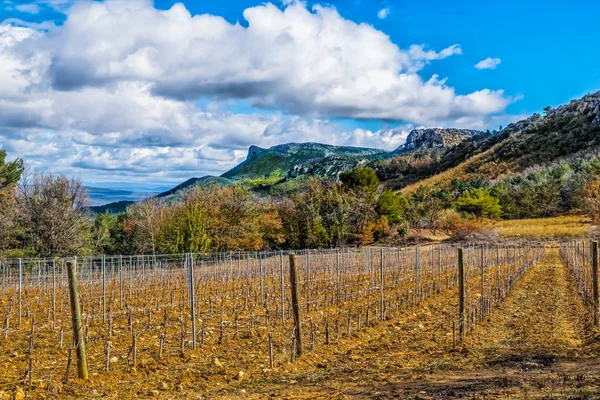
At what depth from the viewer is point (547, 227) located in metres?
47.5

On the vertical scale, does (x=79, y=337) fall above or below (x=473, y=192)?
below

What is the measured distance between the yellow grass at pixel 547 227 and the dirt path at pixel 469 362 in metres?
33.9

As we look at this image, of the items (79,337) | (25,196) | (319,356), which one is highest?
(25,196)

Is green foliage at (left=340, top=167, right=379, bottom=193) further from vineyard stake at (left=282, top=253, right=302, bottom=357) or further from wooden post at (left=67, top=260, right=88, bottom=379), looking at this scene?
wooden post at (left=67, top=260, right=88, bottom=379)

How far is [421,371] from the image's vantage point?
8273 mm

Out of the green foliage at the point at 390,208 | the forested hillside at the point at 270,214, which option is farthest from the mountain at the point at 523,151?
the green foliage at the point at 390,208

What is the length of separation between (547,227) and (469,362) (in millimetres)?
43061

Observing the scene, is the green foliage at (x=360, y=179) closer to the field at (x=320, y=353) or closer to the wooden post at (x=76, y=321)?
the field at (x=320, y=353)

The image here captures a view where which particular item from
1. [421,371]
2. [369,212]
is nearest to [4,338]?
[421,371]

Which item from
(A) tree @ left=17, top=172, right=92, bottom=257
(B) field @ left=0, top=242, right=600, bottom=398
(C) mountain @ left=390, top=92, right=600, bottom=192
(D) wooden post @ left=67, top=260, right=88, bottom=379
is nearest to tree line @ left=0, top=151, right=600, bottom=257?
(A) tree @ left=17, top=172, right=92, bottom=257

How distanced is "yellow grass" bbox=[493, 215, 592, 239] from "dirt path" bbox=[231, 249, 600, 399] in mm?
33869

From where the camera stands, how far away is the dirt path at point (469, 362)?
696cm

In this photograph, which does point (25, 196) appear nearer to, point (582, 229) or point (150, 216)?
point (150, 216)

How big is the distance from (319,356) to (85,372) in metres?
3.85
